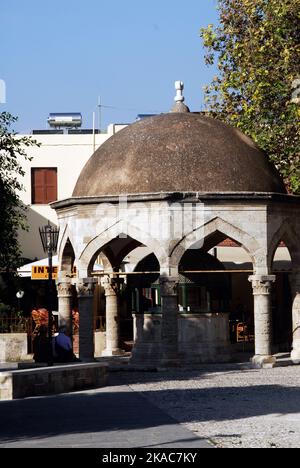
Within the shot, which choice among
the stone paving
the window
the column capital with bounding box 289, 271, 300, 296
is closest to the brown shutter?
the window

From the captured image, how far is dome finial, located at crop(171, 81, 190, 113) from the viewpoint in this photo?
106ft

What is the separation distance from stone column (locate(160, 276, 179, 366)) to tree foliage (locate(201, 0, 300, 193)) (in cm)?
648

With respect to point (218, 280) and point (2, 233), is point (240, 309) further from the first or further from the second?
point (2, 233)

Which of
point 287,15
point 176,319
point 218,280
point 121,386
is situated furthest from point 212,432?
point 287,15

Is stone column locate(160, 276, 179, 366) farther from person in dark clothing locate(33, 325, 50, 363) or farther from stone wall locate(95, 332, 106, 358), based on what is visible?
stone wall locate(95, 332, 106, 358)

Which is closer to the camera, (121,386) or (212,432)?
(212,432)

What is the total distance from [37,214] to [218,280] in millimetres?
20472

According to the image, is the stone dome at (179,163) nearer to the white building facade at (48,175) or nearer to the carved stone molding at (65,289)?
the carved stone molding at (65,289)

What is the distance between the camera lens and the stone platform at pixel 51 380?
71.9 ft

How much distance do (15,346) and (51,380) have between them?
1263 centimetres

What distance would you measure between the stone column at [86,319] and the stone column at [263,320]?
155 inches

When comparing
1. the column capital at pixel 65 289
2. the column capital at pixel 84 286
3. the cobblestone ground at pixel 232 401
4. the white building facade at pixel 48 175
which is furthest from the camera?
the white building facade at pixel 48 175

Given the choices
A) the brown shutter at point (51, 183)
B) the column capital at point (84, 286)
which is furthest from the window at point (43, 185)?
the column capital at point (84, 286)

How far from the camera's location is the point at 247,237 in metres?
29.5
